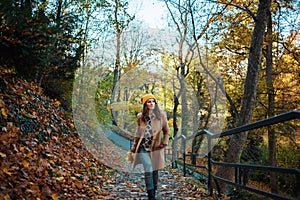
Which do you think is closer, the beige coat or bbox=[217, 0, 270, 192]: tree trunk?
the beige coat

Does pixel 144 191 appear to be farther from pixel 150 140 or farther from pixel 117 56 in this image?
pixel 117 56

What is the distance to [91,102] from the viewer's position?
13188 mm

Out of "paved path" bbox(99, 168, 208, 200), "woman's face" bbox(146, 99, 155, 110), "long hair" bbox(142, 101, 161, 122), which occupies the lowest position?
"paved path" bbox(99, 168, 208, 200)

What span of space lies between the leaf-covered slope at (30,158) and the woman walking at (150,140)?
3.06 ft

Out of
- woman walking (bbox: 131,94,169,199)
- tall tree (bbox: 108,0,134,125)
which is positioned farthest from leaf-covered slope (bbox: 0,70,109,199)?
tall tree (bbox: 108,0,134,125)

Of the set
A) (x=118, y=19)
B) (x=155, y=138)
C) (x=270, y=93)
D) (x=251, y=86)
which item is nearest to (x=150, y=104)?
(x=155, y=138)

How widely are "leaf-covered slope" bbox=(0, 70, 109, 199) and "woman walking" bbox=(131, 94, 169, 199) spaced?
0.93m

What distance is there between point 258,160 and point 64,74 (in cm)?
859

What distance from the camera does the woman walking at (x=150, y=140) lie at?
4816 mm

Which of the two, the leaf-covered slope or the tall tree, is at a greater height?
the tall tree

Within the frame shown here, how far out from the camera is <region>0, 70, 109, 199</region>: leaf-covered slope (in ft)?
11.6

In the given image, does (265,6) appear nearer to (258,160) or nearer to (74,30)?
(74,30)

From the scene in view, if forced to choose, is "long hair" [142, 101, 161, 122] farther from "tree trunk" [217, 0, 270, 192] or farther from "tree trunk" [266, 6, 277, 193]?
"tree trunk" [266, 6, 277, 193]

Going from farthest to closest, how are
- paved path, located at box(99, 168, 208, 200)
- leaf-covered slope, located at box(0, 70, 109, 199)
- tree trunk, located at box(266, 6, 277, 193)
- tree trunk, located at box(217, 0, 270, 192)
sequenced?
tree trunk, located at box(266, 6, 277, 193) → tree trunk, located at box(217, 0, 270, 192) → paved path, located at box(99, 168, 208, 200) → leaf-covered slope, located at box(0, 70, 109, 199)
